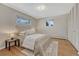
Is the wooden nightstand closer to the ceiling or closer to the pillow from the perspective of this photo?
the pillow

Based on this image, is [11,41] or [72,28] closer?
[11,41]

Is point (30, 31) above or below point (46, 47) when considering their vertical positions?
above

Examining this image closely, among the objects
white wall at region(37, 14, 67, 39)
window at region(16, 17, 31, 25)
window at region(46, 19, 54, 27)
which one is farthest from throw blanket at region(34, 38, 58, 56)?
window at region(16, 17, 31, 25)

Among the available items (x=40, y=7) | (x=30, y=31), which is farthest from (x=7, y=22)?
(x=40, y=7)

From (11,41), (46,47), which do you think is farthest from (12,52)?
(46,47)

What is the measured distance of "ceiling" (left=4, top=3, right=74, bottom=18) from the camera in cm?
139

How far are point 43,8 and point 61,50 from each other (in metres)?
0.73

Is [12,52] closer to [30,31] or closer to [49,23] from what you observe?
[30,31]

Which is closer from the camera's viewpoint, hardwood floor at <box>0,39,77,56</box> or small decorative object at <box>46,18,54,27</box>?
hardwood floor at <box>0,39,77,56</box>

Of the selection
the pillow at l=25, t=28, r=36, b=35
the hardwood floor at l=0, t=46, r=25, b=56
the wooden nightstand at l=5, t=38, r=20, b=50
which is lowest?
the hardwood floor at l=0, t=46, r=25, b=56

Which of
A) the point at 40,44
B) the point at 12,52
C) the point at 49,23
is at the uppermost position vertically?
the point at 49,23

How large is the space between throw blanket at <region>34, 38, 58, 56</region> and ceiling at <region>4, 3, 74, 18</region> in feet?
1.42

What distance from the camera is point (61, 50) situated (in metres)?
1.44

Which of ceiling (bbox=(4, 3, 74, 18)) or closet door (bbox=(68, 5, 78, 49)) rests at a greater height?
ceiling (bbox=(4, 3, 74, 18))
